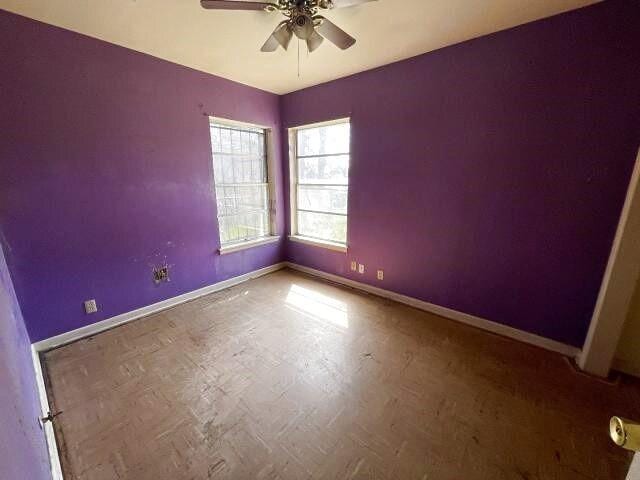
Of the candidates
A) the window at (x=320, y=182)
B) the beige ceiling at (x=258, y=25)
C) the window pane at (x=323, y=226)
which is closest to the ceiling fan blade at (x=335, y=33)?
the beige ceiling at (x=258, y=25)

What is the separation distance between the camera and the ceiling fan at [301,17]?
1486 millimetres

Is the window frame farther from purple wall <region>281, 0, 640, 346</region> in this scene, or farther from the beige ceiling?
purple wall <region>281, 0, 640, 346</region>

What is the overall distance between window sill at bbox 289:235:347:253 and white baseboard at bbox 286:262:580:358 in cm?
41

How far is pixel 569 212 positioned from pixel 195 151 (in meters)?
3.56

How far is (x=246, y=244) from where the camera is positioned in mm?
3596

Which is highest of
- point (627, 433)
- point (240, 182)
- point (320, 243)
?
point (240, 182)

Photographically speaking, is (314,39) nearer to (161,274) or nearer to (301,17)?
(301,17)

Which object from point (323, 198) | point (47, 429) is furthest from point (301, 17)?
point (47, 429)

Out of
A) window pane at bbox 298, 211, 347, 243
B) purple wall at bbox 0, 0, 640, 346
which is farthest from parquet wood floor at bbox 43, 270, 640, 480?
window pane at bbox 298, 211, 347, 243

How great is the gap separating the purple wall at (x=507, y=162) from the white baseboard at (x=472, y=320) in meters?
0.06

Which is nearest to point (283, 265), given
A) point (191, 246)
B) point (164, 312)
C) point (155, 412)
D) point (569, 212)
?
point (191, 246)

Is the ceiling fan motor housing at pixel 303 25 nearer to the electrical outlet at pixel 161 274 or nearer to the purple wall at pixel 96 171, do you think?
the purple wall at pixel 96 171

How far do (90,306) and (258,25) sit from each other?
2.84 m

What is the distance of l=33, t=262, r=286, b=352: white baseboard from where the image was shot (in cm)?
220
